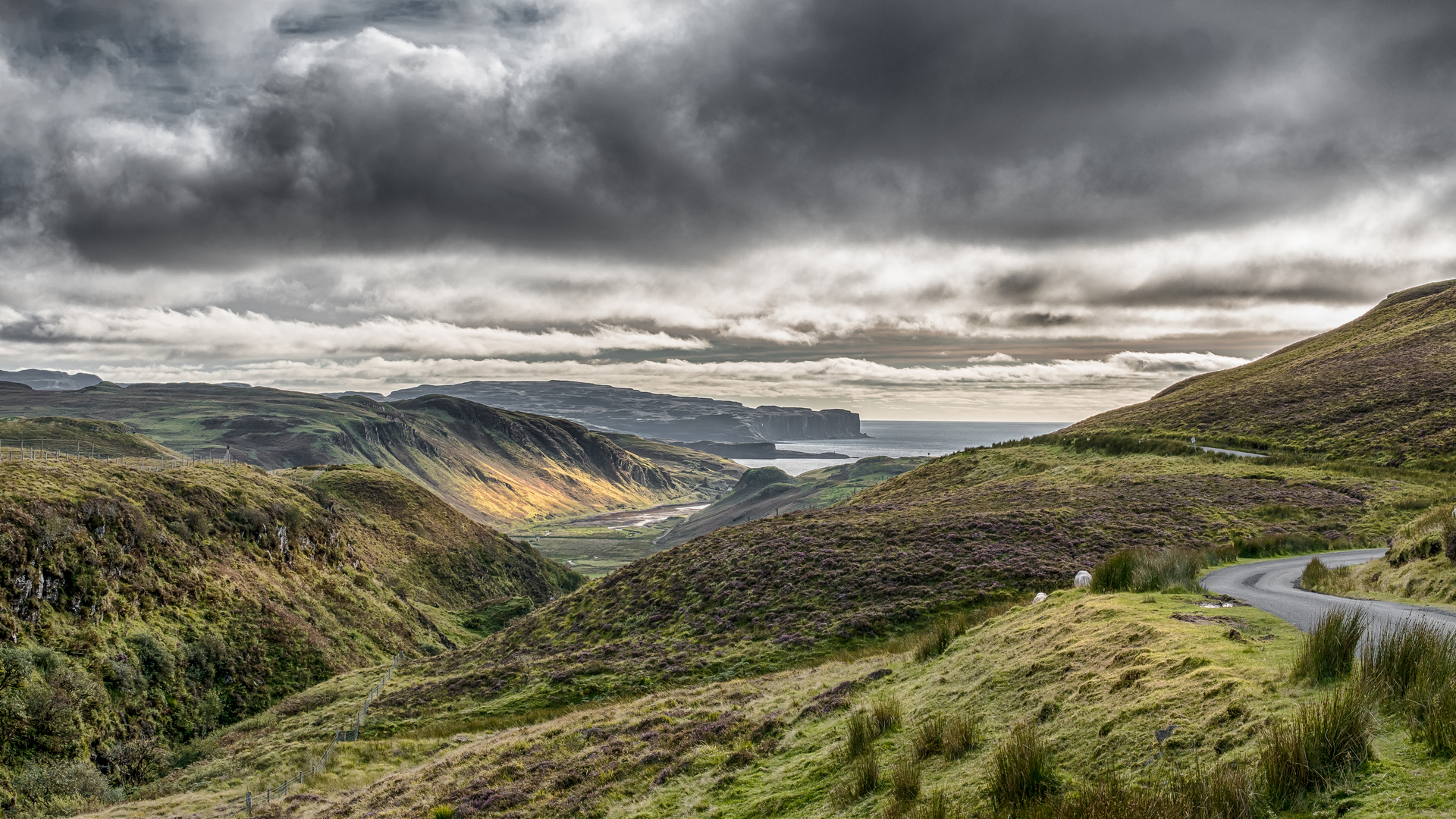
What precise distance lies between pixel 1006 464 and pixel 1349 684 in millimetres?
67618

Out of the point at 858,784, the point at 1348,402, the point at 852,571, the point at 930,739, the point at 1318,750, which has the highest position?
the point at 1348,402

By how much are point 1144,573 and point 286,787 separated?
3117cm

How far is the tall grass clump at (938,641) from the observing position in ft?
54.9

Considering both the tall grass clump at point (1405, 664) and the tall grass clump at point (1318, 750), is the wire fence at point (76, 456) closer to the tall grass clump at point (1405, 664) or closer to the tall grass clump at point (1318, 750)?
the tall grass clump at point (1318, 750)

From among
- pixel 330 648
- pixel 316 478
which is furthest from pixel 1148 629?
pixel 316 478

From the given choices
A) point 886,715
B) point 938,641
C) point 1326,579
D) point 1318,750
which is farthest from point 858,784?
point 1326,579

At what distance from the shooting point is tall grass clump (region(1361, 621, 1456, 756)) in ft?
17.8

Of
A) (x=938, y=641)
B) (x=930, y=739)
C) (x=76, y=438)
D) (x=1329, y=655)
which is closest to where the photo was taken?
(x=1329, y=655)

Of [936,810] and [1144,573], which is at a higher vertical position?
[936,810]

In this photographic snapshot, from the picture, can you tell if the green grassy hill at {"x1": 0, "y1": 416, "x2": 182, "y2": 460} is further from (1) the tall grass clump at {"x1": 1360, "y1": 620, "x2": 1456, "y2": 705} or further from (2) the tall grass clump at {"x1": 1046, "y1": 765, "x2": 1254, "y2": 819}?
(1) the tall grass clump at {"x1": 1360, "y1": 620, "x2": 1456, "y2": 705}

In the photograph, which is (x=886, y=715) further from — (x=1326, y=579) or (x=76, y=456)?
(x=76, y=456)

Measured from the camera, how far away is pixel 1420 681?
596 centimetres

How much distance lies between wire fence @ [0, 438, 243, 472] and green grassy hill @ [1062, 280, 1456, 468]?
322ft

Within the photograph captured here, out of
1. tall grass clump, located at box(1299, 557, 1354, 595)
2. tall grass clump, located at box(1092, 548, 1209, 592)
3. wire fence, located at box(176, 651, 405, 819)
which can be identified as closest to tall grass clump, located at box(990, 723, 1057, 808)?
tall grass clump, located at box(1092, 548, 1209, 592)
